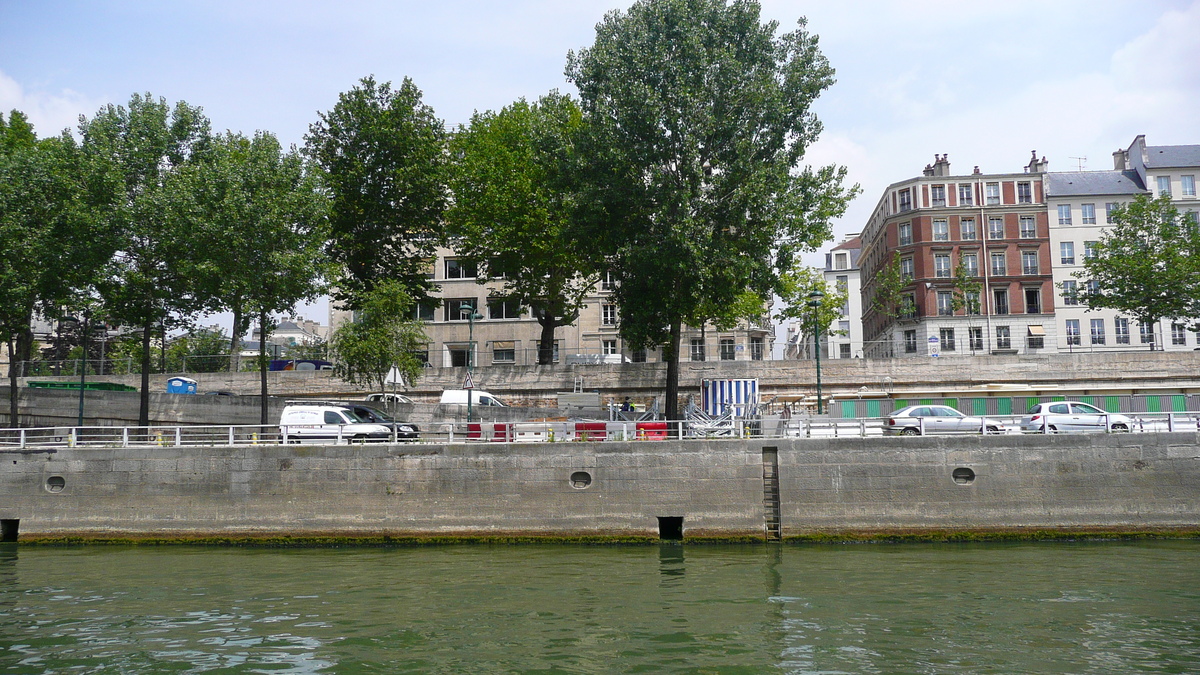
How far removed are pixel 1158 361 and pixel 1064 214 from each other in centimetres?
3372

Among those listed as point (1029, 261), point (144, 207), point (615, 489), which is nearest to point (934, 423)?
point (615, 489)

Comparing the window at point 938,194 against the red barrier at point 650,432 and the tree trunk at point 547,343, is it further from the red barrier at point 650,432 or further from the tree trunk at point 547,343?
the red barrier at point 650,432

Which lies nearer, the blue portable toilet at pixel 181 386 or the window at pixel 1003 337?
the blue portable toilet at pixel 181 386

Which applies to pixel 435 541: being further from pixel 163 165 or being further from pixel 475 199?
pixel 475 199

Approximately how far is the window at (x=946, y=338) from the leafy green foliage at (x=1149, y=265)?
13126 millimetres

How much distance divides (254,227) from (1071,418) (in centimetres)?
2922

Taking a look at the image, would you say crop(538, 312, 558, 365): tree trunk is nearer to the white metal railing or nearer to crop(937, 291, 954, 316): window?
the white metal railing

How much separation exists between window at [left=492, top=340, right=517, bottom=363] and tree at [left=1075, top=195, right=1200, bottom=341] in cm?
3680

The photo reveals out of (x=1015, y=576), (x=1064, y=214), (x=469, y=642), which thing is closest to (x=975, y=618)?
(x=1015, y=576)

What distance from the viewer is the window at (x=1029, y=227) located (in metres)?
71.6

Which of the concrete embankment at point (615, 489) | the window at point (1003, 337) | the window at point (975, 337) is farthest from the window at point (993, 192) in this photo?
the concrete embankment at point (615, 489)

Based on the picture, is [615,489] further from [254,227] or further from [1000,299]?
[1000,299]

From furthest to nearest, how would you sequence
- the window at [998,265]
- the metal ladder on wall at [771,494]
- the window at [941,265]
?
the window at [941,265] < the window at [998,265] < the metal ladder on wall at [771,494]

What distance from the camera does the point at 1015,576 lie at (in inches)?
748
